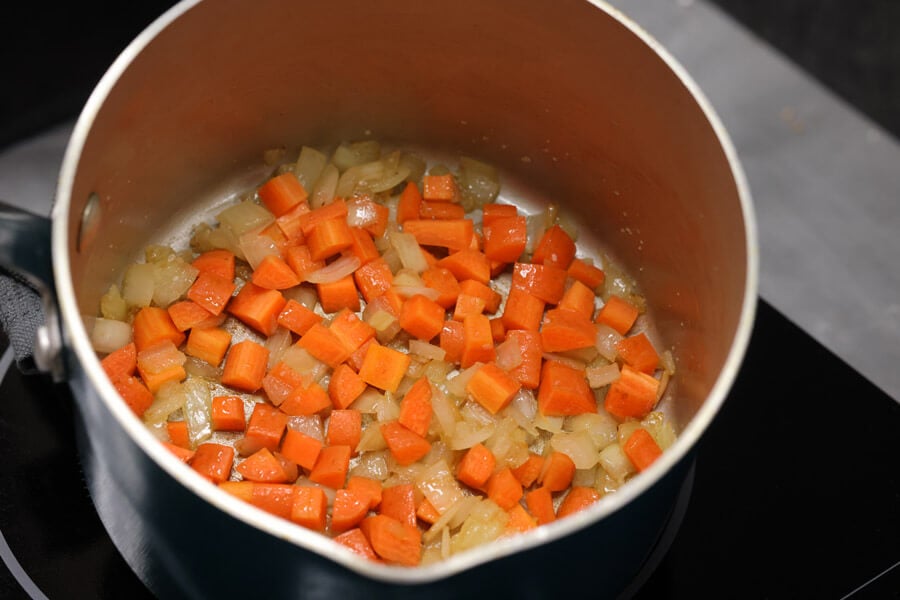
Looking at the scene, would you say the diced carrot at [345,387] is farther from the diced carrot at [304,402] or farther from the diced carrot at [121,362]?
the diced carrot at [121,362]

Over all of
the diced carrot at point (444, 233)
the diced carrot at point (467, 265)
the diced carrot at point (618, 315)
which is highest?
the diced carrot at point (444, 233)

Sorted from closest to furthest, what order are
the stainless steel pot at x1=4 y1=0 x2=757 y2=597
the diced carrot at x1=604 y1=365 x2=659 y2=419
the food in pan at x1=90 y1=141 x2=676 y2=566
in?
the stainless steel pot at x1=4 y1=0 x2=757 y2=597
the food in pan at x1=90 y1=141 x2=676 y2=566
the diced carrot at x1=604 y1=365 x2=659 y2=419

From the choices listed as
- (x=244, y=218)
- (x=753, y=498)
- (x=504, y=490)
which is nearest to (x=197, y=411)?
(x=244, y=218)

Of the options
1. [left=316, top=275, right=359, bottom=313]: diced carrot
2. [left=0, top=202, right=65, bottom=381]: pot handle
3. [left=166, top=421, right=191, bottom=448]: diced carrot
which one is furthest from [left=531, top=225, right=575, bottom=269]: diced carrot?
[left=0, top=202, right=65, bottom=381]: pot handle

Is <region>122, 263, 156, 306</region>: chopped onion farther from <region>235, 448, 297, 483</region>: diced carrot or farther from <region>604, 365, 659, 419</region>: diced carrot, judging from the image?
<region>604, 365, 659, 419</region>: diced carrot

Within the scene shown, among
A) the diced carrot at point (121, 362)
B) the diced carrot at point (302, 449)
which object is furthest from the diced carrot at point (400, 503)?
the diced carrot at point (121, 362)

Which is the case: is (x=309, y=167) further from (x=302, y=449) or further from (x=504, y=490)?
(x=504, y=490)

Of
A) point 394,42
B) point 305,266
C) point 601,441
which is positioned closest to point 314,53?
point 394,42

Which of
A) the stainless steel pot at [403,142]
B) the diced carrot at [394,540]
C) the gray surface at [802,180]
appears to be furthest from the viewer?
the gray surface at [802,180]
